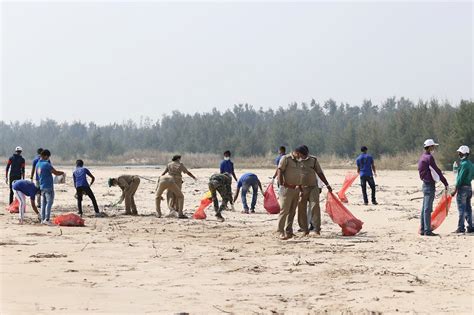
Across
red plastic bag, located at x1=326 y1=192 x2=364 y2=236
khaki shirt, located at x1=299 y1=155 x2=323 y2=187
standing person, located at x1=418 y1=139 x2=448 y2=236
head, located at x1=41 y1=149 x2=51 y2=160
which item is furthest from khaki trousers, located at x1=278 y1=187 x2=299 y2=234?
head, located at x1=41 y1=149 x2=51 y2=160

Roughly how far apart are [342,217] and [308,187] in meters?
0.97

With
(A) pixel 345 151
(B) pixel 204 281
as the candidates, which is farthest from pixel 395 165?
(B) pixel 204 281

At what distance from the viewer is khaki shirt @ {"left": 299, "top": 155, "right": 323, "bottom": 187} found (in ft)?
47.9

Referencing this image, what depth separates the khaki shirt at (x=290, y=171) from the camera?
1449 centimetres

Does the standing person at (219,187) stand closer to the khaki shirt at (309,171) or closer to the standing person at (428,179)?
the khaki shirt at (309,171)

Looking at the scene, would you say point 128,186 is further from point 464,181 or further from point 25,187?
point 464,181

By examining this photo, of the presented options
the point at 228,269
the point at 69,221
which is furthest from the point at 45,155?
the point at 228,269

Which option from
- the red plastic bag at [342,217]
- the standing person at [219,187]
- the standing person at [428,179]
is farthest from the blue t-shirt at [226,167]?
the standing person at [428,179]

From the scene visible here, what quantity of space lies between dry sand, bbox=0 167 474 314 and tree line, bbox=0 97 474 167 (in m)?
31.1

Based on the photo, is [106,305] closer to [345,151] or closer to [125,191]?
[125,191]

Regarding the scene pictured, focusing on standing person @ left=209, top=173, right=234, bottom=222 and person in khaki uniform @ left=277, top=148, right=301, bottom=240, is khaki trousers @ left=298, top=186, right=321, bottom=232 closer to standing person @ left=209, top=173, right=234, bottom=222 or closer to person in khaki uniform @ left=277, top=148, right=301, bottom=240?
person in khaki uniform @ left=277, top=148, right=301, bottom=240

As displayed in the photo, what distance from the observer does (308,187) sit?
48.2 ft

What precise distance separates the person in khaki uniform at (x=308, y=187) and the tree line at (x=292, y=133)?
30584mm

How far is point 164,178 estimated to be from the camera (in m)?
18.7
